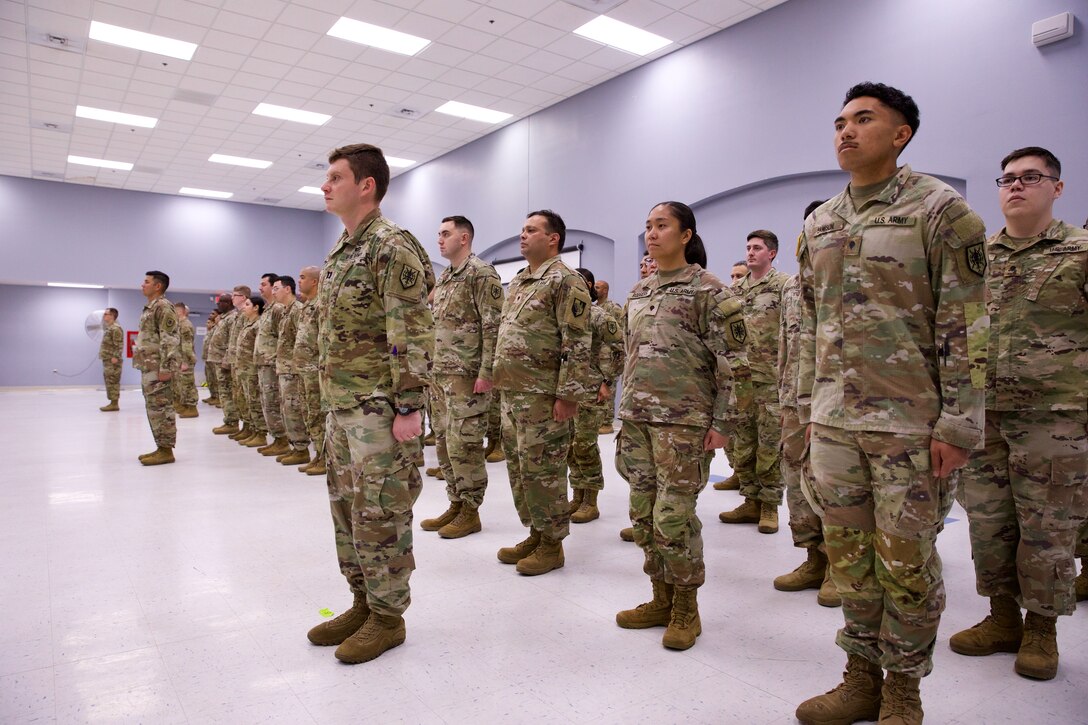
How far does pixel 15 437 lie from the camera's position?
7.11 m

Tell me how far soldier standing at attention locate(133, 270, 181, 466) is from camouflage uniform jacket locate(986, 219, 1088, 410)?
5.52 metres

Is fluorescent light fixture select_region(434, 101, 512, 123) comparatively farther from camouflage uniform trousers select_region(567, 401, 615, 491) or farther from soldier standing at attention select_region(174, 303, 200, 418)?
camouflage uniform trousers select_region(567, 401, 615, 491)

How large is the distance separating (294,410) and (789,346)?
13.5 feet

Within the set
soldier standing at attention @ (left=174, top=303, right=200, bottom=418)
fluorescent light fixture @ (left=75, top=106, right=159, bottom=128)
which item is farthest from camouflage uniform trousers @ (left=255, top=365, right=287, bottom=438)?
fluorescent light fixture @ (left=75, top=106, right=159, bottom=128)

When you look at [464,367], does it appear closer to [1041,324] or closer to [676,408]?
[676,408]

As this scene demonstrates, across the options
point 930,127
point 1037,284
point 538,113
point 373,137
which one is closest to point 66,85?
point 373,137

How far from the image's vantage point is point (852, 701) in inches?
69.5

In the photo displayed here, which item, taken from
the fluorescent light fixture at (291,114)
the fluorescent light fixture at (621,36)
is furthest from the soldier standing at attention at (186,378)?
the fluorescent light fixture at (621,36)

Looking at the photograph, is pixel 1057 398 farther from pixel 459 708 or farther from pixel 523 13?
pixel 523 13

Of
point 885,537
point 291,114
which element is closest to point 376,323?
point 885,537

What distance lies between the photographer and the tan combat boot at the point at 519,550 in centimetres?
312

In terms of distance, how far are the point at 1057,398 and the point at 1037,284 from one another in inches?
15.2

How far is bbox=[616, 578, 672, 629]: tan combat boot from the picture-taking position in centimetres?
241

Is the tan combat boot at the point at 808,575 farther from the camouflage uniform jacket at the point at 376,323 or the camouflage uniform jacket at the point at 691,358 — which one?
the camouflage uniform jacket at the point at 376,323
